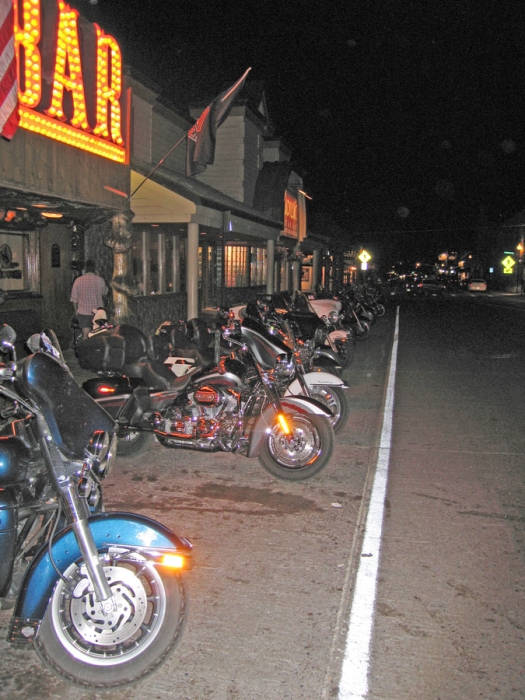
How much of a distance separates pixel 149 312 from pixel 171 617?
1432 centimetres

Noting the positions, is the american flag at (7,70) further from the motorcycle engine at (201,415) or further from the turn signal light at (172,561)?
the turn signal light at (172,561)

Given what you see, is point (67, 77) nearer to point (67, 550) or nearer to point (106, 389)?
point (106, 389)

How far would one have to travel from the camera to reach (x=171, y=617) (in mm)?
3021

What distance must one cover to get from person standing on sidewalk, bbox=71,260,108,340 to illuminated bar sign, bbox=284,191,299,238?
16.1m

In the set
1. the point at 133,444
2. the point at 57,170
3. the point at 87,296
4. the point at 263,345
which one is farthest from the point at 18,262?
the point at 263,345

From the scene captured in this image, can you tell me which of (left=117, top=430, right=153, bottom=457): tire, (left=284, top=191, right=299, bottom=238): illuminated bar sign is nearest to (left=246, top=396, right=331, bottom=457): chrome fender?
(left=117, top=430, right=153, bottom=457): tire

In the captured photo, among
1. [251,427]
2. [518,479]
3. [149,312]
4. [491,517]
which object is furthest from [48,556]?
[149,312]

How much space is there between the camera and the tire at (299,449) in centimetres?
614

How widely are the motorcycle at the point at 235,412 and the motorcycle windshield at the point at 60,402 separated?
2919 mm

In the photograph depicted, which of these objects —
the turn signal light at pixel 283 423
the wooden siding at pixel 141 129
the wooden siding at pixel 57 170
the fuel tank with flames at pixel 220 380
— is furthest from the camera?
the wooden siding at pixel 141 129

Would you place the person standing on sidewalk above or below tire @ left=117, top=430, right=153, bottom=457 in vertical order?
above

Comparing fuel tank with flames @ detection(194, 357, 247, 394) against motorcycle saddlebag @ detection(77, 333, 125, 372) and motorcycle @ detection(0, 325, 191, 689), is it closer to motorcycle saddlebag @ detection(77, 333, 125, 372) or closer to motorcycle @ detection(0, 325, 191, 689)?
motorcycle saddlebag @ detection(77, 333, 125, 372)

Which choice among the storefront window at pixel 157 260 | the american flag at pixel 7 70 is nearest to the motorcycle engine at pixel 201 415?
the american flag at pixel 7 70

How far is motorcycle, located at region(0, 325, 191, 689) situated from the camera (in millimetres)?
2945
